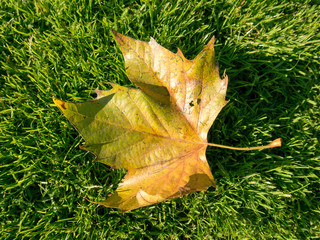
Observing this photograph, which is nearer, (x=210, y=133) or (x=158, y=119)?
(x=158, y=119)

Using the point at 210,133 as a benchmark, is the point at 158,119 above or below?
above

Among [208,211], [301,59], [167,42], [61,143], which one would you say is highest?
[167,42]

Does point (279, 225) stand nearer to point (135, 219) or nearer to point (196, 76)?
point (135, 219)

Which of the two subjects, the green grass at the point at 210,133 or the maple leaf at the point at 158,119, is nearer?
the maple leaf at the point at 158,119

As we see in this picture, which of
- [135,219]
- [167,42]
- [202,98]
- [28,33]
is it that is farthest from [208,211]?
[28,33]
